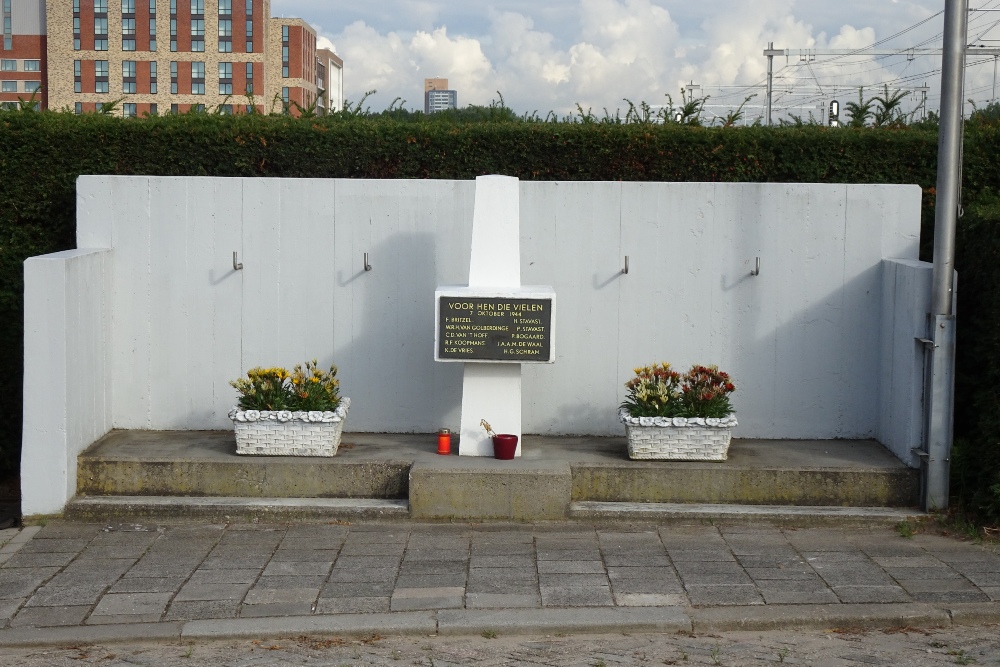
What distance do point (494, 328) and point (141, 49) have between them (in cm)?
9514

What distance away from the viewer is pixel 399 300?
1030cm

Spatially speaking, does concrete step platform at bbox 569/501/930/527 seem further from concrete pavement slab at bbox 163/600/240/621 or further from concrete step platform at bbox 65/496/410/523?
concrete pavement slab at bbox 163/600/240/621

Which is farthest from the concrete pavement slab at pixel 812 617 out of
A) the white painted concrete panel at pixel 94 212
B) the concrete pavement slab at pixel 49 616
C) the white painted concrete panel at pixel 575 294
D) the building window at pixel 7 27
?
the building window at pixel 7 27

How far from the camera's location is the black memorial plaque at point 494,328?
9203mm

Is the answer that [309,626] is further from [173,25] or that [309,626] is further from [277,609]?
[173,25]

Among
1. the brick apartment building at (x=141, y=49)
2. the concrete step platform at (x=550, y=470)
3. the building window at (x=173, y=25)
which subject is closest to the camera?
the concrete step platform at (x=550, y=470)

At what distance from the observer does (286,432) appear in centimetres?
923

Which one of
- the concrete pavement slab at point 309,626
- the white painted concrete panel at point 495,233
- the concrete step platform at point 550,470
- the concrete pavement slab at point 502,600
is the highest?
the white painted concrete panel at point 495,233

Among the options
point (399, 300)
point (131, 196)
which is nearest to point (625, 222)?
point (399, 300)

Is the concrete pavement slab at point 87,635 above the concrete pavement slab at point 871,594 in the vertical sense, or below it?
below

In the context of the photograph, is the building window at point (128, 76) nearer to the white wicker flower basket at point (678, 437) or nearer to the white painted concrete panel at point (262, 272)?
the white painted concrete panel at point (262, 272)

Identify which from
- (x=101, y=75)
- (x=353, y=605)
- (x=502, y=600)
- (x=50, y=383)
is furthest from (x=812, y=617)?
(x=101, y=75)

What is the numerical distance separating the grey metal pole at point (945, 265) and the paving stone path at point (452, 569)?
2.04ft

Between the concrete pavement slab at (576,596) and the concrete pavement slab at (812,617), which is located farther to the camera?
the concrete pavement slab at (576,596)
